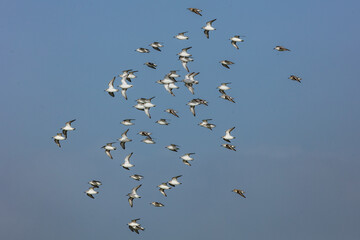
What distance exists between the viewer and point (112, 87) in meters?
81.1

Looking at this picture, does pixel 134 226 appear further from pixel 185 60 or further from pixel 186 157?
pixel 185 60

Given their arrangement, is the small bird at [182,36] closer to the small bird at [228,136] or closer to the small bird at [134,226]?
the small bird at [228,136]

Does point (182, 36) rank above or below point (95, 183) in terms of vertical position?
above

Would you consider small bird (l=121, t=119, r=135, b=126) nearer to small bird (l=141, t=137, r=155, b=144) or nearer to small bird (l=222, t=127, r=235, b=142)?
small bird (l=141, t=137, r=155, b=144)

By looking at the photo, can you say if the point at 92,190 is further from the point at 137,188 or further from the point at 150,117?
the point at 150,117

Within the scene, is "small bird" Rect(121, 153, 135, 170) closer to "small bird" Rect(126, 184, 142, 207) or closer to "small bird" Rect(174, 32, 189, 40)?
"small bird" Rect(126, 184, 142, 207)

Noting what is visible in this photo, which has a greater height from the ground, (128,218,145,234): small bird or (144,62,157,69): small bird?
(144,62,157,69): small bird

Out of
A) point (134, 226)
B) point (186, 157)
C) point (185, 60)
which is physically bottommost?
point (134, 226)

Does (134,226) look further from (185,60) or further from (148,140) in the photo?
(185,60)

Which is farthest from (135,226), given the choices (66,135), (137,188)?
(66,135)

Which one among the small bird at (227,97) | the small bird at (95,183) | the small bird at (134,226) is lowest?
the small bird at (134,226)

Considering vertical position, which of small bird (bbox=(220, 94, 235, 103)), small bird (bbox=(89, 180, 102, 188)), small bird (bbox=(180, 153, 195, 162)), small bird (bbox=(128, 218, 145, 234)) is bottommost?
small bird (bbox=(128, 218, 145, 234))

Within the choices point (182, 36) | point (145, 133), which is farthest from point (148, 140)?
point (182, 36)

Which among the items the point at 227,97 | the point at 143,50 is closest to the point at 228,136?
the point at 227,97
